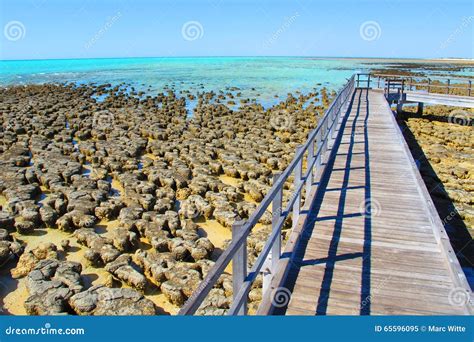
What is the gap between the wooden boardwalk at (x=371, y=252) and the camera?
416cm

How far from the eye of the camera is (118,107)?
30344 millimetres

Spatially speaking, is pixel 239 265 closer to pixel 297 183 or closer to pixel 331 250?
pixel 331 250

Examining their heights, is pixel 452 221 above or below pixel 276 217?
below

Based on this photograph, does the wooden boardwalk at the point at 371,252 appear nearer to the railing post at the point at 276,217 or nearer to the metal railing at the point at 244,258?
the railing post at the point at 276,217

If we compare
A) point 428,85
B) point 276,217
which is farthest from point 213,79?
point 276,217

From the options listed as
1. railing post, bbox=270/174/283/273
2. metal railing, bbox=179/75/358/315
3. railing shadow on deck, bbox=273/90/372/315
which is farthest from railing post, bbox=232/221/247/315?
railing post, bbox=270/174/283/273

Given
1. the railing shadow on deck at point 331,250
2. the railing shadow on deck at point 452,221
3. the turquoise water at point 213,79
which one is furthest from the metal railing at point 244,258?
the turquoise water at point 213,79

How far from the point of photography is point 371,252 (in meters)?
5.21

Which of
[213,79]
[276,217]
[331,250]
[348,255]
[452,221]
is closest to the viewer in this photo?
[276,217]

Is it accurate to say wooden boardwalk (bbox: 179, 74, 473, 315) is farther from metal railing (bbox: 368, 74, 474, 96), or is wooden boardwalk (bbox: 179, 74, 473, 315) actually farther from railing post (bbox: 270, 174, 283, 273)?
metal railing (bbox: 368, 74, 474, 96)

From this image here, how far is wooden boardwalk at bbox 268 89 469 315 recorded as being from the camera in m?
4.16

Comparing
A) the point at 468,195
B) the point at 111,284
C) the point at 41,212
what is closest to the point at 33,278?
the point at 111,284

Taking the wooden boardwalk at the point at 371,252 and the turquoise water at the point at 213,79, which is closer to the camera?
the wooden boardwalk at the point at 371,252
